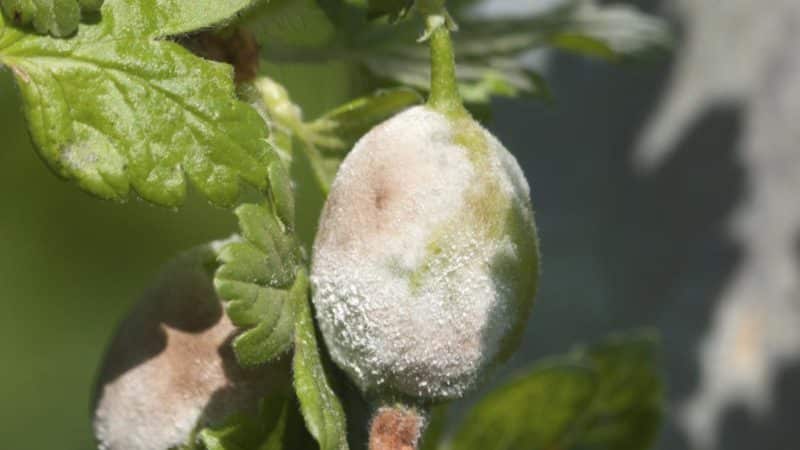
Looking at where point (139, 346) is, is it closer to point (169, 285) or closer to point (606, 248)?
point (169, 285)

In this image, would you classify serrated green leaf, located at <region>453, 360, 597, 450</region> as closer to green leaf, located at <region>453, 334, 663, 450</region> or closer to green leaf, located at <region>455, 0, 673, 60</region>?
green leaf, located at <region>453, 334, 663, 450</region>

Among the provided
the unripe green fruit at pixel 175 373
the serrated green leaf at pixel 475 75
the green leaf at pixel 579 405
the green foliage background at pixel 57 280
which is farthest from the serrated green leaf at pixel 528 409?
the green foliage background at pixel 57 280

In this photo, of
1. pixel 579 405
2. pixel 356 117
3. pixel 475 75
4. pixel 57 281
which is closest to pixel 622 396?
pixel 579 405

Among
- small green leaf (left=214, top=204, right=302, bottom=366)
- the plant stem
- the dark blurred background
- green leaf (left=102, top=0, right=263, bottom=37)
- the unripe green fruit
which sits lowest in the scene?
the dark blurred background

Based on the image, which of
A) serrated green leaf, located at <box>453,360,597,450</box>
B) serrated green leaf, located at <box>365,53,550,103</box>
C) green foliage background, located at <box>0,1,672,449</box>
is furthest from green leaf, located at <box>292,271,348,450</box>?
green foliage background, located at <box>0,1,672,449</box>

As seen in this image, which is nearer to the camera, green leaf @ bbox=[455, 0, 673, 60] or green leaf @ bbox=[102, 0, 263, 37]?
green leaf @ bbox=[102, 0, 263, 37]

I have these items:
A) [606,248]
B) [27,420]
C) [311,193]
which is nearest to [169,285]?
[606,248]
